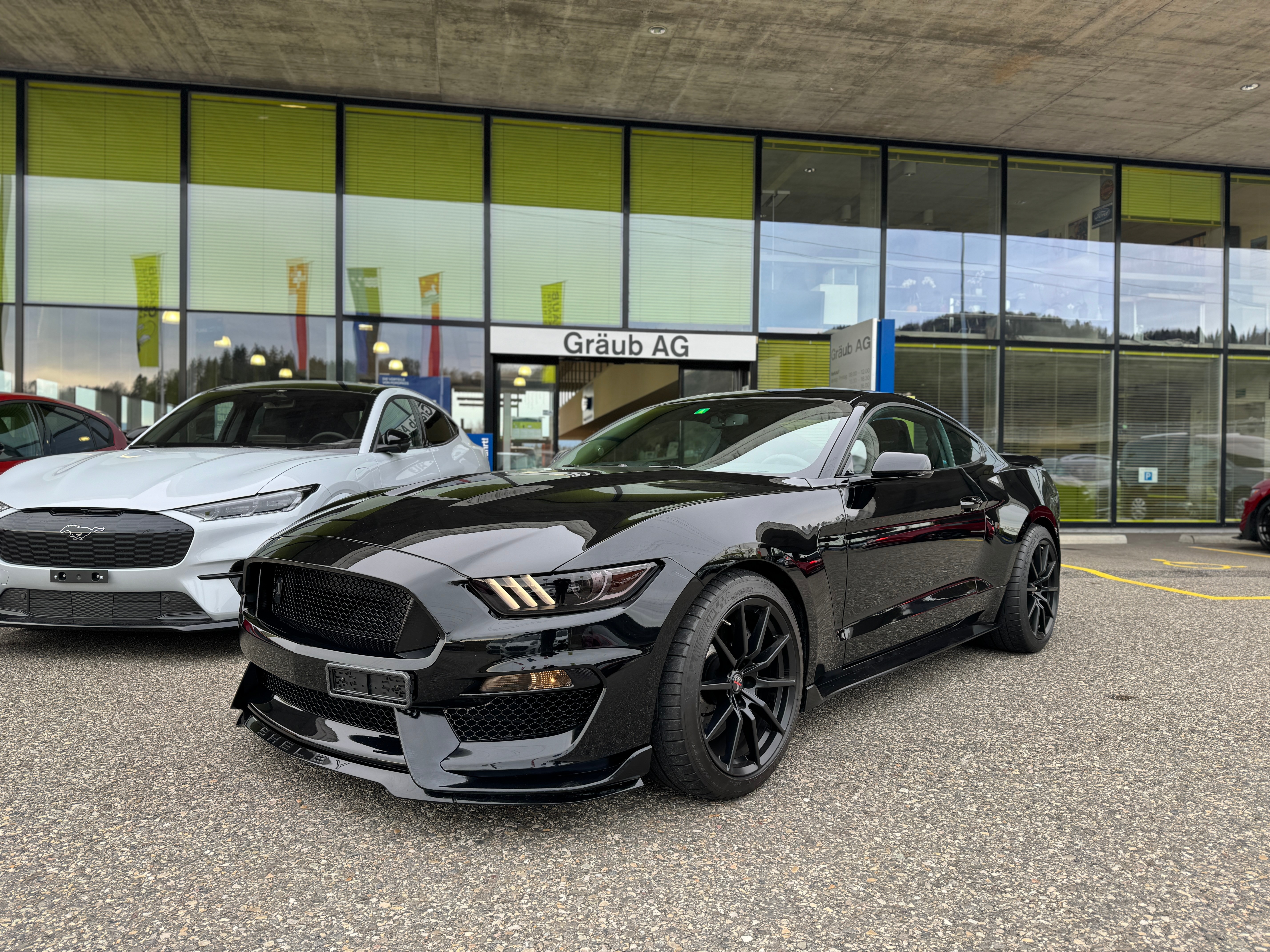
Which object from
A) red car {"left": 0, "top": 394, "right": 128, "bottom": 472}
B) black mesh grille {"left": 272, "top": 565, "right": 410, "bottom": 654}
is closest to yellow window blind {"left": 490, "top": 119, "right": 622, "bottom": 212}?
red car {"left": 0, "top": 394, "right": 128, "bottom": 472}

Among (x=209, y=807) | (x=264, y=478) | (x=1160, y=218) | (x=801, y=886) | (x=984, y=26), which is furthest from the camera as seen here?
(x=1160, y=218)

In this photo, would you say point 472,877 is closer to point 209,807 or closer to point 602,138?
point 209,807

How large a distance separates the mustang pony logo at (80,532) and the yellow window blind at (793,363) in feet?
29.1

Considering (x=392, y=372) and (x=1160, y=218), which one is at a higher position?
(x=1160, y=218)

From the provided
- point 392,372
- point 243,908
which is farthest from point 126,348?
point 243,908

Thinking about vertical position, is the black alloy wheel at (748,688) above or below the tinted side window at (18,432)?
below

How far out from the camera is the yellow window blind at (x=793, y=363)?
457 inches

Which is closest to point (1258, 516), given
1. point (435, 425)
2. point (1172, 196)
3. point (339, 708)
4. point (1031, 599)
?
point (1172, 196)

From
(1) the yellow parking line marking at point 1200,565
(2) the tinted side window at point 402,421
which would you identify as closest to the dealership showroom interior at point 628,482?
(2) the tinted side window at point 402,421

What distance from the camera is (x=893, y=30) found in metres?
8.77

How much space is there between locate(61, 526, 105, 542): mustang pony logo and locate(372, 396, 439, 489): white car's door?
4.90 ft

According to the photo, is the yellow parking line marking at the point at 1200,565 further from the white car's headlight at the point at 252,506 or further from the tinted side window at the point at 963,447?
the white car's headlight at the point at 252,506

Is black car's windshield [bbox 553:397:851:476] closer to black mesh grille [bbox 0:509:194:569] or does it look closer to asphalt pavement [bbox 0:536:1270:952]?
asphalt pavement [bbox 0:536:1270:952]

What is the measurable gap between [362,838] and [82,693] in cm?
211
